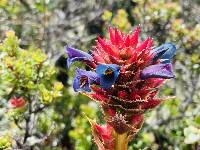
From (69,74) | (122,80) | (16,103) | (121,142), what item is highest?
(69,74)

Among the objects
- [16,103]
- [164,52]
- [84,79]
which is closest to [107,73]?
[84,79]

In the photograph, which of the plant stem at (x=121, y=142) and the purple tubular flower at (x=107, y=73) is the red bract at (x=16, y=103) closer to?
the plant stem at (x=121, y=142)

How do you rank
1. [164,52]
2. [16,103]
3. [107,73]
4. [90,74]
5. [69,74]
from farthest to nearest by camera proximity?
[69,74], [16,103], [164,52], [90,74], [107,73]

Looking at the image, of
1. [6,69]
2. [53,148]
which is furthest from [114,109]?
[53,148]

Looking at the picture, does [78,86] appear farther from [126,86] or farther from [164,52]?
[164,52]

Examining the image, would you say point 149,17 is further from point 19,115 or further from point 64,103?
point 19,115

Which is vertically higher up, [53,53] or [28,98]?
[53,53]
